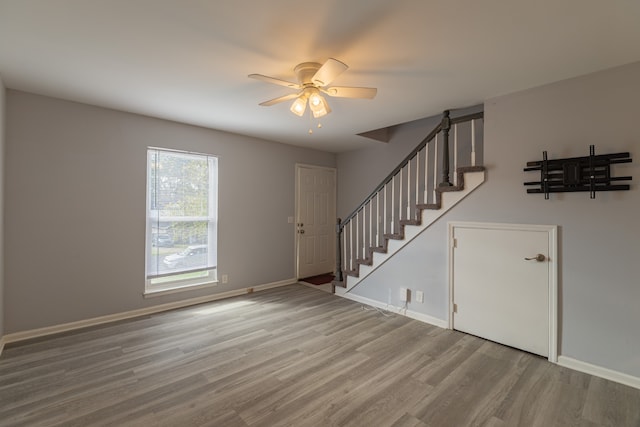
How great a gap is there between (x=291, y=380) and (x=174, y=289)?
7.99 feet

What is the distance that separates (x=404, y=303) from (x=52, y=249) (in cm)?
410

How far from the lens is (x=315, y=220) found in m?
5.78

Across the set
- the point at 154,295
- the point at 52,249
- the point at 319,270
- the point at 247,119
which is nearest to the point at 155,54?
the point at 247,119

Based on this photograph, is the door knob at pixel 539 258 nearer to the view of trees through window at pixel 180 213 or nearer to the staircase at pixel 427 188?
the staircase at pixel 427 188

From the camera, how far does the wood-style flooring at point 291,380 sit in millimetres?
1952

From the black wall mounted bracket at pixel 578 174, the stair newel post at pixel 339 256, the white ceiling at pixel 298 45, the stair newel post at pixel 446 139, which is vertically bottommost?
the stair newel post at pixel 339 256

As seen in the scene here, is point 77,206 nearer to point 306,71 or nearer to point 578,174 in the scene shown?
point 306,71

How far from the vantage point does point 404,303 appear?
3.80 meters

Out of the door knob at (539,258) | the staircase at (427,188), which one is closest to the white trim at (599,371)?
the door knob at (539,258)

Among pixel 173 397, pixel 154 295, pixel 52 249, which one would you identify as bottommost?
pixel 173 397

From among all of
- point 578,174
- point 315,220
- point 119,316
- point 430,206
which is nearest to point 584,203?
point 578,174

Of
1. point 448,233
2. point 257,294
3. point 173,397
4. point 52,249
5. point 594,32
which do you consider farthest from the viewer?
point 257,294

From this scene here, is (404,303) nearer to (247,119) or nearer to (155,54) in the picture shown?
(247,119)

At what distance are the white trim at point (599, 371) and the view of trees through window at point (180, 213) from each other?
4.19 m
